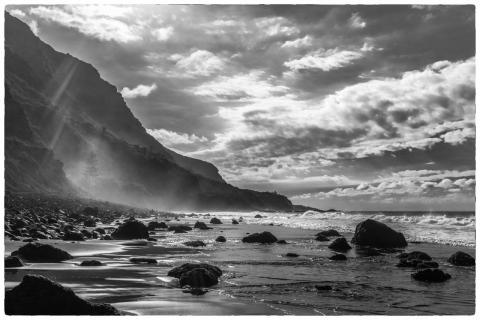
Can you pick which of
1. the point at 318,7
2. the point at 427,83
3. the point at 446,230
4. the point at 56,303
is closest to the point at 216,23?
the point at 318,7

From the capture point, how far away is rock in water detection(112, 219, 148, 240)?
1073 inches

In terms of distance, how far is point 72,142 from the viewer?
387ft

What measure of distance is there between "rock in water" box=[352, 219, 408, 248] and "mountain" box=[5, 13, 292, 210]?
45.5m

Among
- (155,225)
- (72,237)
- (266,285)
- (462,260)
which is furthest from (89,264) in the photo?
(155,225)

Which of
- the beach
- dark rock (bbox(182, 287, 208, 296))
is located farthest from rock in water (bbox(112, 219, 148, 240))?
dark rock (bbox(182, 287, 208, 296))

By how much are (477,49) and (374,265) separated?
845cm

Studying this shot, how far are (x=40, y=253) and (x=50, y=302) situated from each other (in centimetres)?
699

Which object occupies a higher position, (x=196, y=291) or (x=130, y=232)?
(x=130, y=232)

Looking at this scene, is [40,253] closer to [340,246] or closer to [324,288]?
[324,288]

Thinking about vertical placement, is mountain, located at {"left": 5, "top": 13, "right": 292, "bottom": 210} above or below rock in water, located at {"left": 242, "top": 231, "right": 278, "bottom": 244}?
above

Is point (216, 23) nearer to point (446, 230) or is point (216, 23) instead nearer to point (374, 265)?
point (374, 265)

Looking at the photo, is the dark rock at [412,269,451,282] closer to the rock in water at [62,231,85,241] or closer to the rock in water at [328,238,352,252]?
the rock in water at [328,238,352,252]

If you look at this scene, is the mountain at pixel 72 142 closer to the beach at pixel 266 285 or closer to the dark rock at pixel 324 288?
the beach at pixel 266 285

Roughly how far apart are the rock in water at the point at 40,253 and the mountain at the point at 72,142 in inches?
1783
